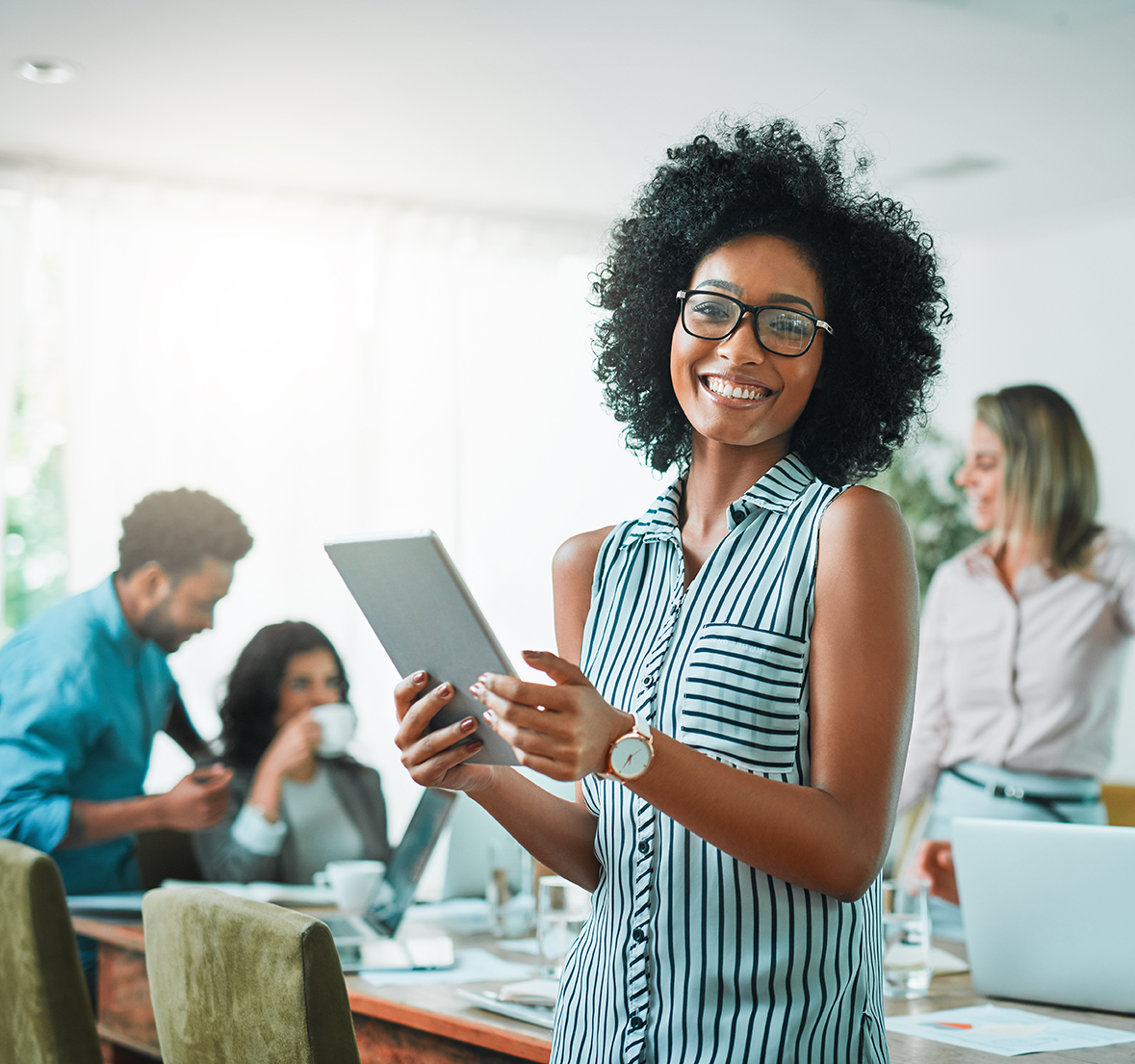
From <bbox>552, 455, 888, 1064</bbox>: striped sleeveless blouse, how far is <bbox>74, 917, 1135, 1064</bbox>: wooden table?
354 mm

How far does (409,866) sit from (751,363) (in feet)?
4.22

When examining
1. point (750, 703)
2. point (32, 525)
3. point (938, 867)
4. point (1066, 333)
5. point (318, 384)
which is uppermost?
point (1066, 333)

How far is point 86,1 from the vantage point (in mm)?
2893

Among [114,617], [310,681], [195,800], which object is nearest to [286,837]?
[195,800]

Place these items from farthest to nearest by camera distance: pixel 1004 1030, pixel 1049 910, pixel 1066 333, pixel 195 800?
pixel 1066 333, pixel 195 800, pixel 1049 910, pixel 1004 1030

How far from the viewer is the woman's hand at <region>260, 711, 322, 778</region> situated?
2.67 meters

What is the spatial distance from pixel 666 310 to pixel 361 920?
1.27 meters

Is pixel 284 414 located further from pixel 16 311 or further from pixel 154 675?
pixel 154 675

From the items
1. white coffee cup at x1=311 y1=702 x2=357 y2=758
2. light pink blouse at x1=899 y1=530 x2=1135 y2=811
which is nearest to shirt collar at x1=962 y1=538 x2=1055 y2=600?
light pink blouse at x1=899 y1=530 x2=1135 y2=811

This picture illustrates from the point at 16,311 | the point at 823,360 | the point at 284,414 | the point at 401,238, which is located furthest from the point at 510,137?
the point at 823,360

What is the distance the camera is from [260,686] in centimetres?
313

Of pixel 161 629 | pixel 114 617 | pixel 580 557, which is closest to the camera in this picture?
pixel 580 557

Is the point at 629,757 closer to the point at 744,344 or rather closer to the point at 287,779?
the point at 744,344

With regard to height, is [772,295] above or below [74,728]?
above
